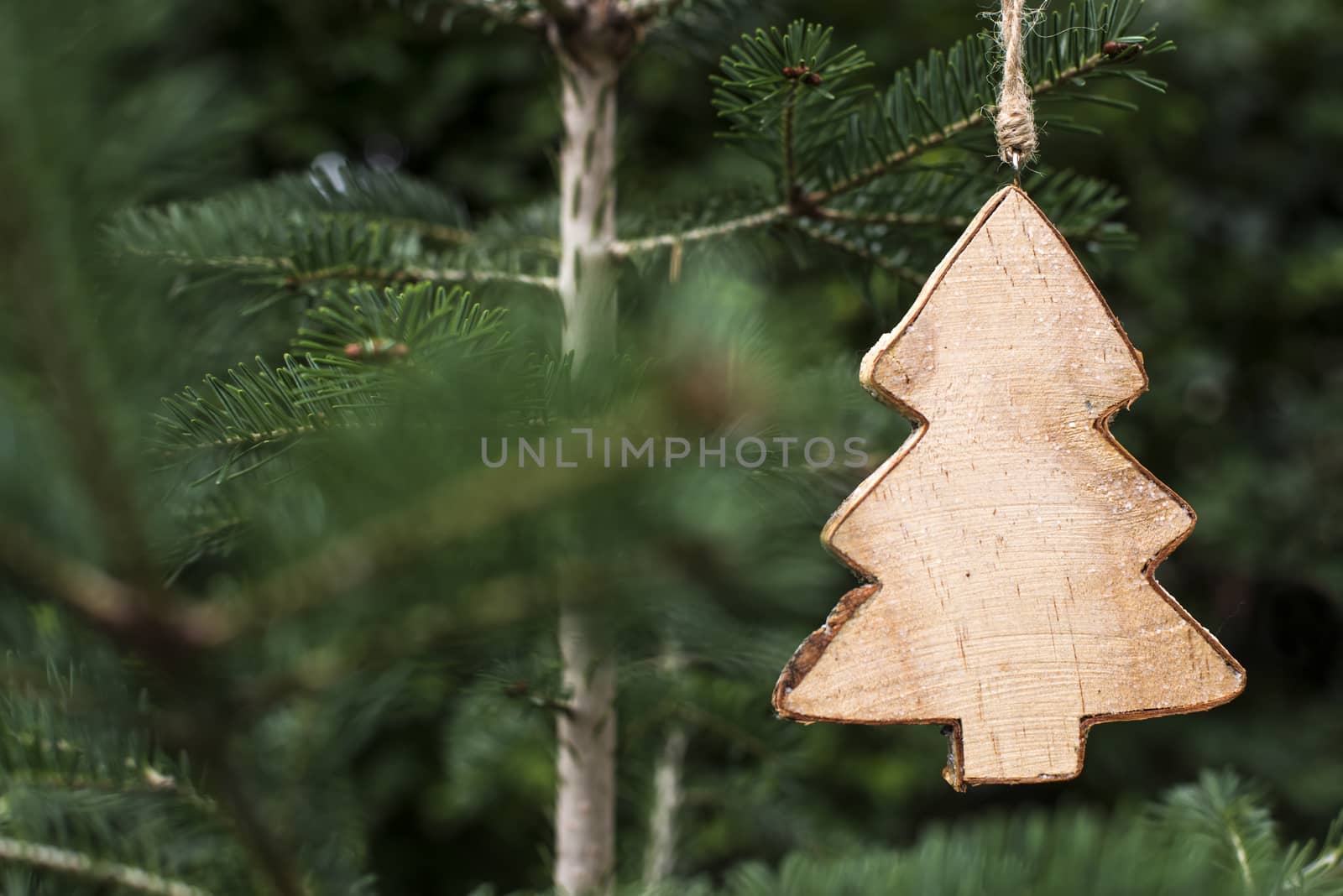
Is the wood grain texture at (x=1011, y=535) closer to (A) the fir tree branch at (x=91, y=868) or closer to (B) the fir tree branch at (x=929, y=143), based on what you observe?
(B) the fir tree branch at (x=929, y=143)

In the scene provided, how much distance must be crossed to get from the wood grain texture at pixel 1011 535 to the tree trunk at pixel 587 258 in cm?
21

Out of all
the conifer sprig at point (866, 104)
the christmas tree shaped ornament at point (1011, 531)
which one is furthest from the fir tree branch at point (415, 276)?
the christmas tree shaped ornament at point (1011, 531)

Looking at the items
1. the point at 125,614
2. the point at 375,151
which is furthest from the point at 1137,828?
the point at 375,151

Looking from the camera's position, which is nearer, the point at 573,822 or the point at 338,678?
the point at 338,678

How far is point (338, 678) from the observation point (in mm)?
263

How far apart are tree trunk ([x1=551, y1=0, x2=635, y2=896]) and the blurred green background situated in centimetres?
61

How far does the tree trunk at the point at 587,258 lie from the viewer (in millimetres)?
618

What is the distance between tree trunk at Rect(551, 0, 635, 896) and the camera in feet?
2.03

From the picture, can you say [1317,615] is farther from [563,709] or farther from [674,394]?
[674,394]

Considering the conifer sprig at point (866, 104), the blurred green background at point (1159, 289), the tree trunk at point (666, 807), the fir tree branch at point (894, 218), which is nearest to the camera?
the conifer sprig at point (866, 104)

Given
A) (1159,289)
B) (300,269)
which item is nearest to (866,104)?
(300,269)

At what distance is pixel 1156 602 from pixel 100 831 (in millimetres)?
574

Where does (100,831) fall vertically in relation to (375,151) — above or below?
below

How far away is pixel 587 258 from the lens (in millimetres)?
647
